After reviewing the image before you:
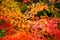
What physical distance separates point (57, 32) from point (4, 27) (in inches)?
54.0

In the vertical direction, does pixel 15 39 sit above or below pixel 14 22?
below

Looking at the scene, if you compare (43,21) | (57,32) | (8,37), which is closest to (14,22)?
(8,37)

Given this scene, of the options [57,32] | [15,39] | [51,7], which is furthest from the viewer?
[51,7]

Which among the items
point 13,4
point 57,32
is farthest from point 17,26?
point 57,32

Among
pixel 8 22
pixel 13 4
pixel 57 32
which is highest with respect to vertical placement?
pixel 13 4

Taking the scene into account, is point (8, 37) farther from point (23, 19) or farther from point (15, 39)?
point (23, 19)

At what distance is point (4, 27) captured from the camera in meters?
4.09

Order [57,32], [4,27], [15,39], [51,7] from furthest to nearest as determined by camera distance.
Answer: [51,7]
[4,27]
[57,32]
[15,39]

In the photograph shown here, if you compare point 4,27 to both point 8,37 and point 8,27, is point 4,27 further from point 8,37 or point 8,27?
point 8,37

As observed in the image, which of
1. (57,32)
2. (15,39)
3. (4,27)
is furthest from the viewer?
(4,27)

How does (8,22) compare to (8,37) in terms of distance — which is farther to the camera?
(8,22)

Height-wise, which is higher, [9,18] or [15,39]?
[9,18]

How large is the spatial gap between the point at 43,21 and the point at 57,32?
0.44 metres

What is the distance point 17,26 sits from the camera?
4172 millimetres
